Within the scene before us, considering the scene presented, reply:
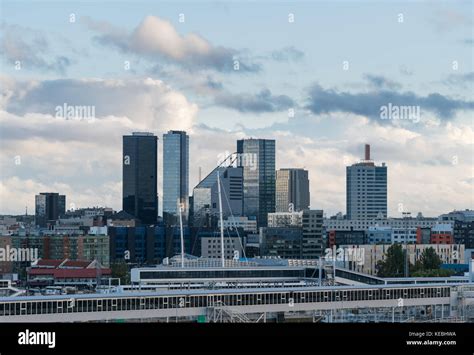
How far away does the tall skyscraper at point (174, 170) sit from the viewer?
107875 millimetres

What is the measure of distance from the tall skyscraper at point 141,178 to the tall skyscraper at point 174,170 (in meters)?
10.8

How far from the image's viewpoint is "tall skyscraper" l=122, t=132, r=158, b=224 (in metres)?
94.8

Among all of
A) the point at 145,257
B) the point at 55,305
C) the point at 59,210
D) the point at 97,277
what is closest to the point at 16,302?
the point at 55,305

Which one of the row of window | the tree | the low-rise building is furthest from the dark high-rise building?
the row of window

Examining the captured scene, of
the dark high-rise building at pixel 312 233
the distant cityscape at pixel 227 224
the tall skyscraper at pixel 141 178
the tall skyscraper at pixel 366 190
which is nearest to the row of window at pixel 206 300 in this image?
the distant cityscape at pixel 227 224

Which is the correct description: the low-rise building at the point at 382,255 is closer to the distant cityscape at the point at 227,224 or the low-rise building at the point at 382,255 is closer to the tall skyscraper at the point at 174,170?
the distant cityscape at the point at 227,224

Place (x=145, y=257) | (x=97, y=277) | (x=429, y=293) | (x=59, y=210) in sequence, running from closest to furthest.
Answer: (x=429, y=293), (x=97, y=277), (x=145, y=257), (x=59, y=210)

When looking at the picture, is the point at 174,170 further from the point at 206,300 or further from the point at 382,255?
the point at 206,300

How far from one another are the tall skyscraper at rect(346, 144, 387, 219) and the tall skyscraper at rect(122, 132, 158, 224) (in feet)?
68.2
